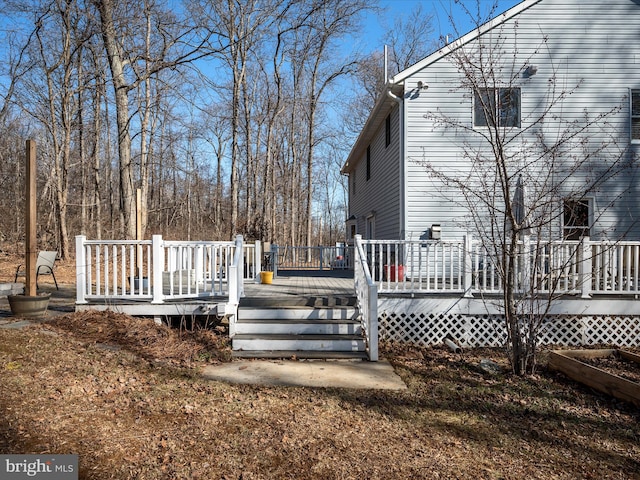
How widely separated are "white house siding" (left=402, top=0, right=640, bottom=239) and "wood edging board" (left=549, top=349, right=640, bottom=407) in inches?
179

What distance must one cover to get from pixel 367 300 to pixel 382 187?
22.8ft

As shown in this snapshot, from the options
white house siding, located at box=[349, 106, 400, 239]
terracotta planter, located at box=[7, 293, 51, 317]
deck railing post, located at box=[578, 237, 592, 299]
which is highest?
white house siding, located at box=[349, 106, 400, 239]

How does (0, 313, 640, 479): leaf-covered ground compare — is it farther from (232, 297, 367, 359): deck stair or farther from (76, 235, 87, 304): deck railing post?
(76, 235, 87, 304): deck railing post

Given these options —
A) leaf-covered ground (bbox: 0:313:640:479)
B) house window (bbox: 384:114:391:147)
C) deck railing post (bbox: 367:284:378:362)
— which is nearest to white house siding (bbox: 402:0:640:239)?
house window (bbox: 384:114:391:147)

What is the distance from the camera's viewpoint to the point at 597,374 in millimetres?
4855

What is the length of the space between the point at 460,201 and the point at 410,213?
3.80 ft

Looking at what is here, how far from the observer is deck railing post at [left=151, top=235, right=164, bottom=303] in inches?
255

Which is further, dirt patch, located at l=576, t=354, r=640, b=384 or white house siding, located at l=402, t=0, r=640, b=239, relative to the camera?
white house siding, located at l=402, t=0, r=640, b=239

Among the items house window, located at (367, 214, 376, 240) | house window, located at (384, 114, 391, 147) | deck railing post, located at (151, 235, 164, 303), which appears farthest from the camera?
house window, located at (367, 214, 376, 240)

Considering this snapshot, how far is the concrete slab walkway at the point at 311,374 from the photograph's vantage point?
4969 millimetres

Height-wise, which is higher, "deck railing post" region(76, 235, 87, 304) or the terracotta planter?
"deck railing post" region(76, 235, 87, 304)

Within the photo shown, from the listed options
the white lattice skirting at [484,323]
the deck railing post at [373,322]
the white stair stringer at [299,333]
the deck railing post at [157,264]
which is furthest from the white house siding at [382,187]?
the deck railing post at [157,264]

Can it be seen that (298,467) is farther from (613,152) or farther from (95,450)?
(613,152)

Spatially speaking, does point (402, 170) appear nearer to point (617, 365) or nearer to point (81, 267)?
point (617, 365)
